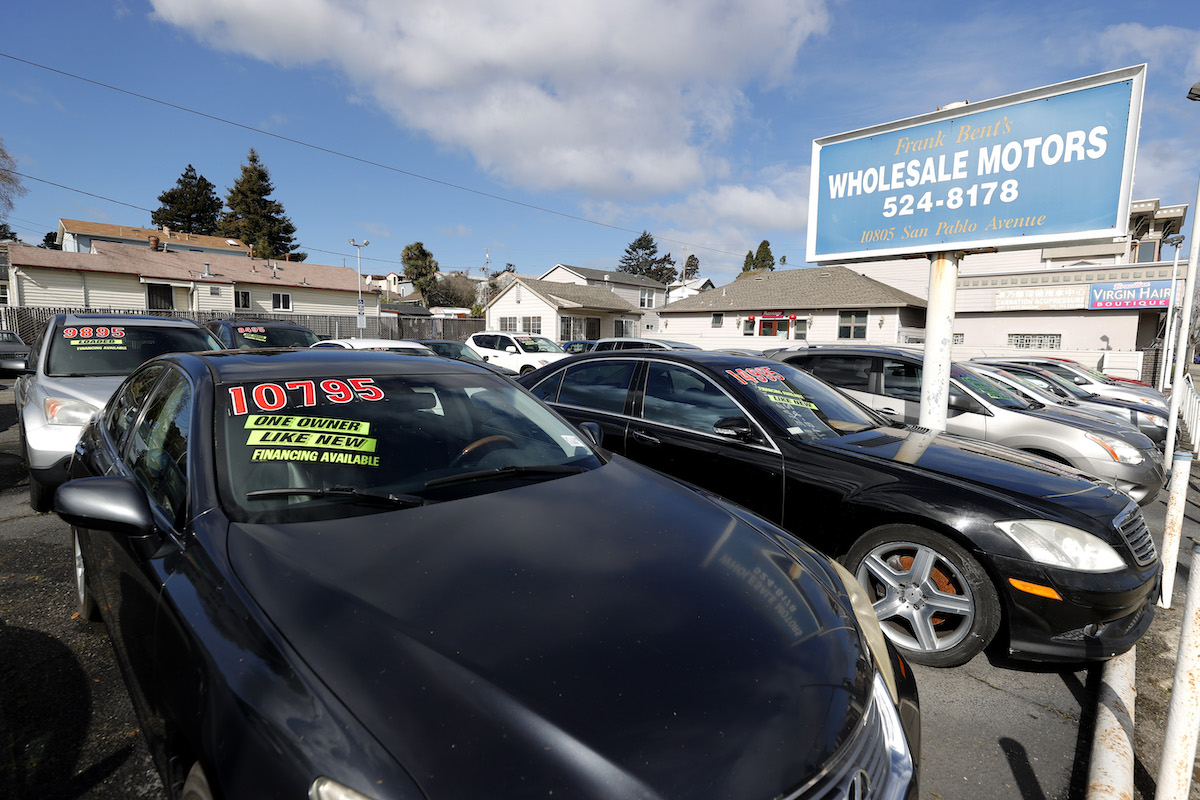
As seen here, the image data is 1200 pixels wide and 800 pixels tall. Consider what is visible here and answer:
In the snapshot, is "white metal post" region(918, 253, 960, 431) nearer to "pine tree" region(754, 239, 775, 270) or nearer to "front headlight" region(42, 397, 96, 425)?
"front headlight" region(42, 397, 96, 425)

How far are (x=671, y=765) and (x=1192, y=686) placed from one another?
6.05 feet

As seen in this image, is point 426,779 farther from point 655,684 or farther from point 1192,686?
point 1192,686

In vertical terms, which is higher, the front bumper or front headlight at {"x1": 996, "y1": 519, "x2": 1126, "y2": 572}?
front headlight at {"x1": 996, "y1": 519, "x2": 1126, "y2": 572}

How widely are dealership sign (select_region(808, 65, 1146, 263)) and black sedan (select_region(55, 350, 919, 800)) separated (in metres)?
5.48

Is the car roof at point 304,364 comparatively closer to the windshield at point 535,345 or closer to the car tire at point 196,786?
the car tire at point 196,786

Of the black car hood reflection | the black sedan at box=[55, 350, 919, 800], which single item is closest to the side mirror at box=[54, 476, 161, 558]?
the black sedan at box=[55, 350, 919, 800]

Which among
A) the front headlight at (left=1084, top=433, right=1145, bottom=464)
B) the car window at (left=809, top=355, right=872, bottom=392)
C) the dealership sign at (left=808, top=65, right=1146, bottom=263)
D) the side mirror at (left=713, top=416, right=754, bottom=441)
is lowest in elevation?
the front headlight at (left=1084, top=433, right=1145, bottom=464)

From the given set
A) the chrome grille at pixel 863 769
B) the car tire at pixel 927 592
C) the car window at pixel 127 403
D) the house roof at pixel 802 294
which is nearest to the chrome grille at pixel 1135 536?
the car tire at pixel 927 592

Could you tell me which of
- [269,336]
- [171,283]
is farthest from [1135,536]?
[171,283]

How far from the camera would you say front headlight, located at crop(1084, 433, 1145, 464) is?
5.87 metres

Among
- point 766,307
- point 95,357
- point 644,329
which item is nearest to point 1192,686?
point 95,357

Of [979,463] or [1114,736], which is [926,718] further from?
[979,463]

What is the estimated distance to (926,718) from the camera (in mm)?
2678

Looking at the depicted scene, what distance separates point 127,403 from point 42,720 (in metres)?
1.50
